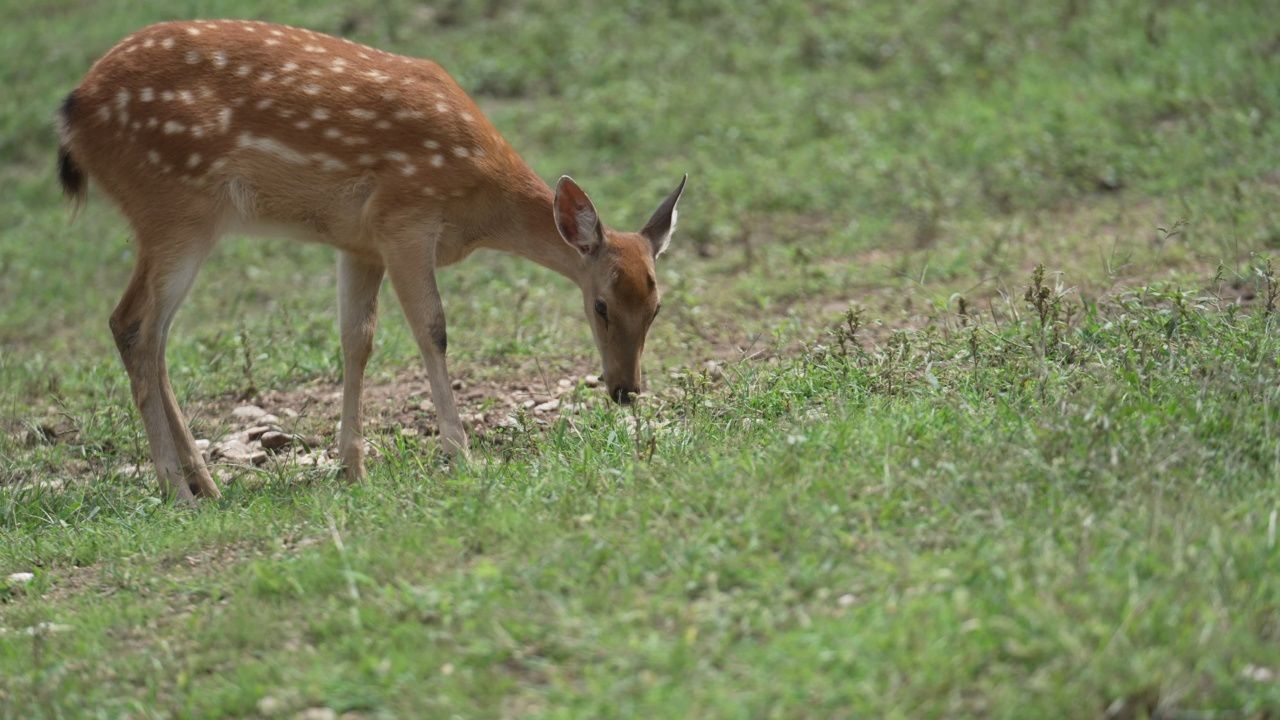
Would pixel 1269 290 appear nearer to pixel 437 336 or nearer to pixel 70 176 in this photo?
pixel 437 336

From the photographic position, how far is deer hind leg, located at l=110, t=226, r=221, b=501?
6391mm

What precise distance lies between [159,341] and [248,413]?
3.05ft

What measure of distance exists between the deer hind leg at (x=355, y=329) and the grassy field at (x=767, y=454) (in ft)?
0.48

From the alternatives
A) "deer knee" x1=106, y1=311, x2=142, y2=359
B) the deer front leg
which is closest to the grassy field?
the deer front leg

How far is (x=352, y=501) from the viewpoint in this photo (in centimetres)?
566

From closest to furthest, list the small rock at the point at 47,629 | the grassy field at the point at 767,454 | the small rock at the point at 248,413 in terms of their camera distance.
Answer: the grassy field at the point at 767,454
the small rock at the point at 47,629
the small rock at the point at 248,413

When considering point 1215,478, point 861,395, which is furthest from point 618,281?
point 1215,478

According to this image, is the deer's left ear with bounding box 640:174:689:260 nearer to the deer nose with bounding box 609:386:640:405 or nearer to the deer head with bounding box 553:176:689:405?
the deer head with bounding box 553:176:689:405

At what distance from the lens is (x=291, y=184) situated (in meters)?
6.54

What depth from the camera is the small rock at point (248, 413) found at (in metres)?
7.34

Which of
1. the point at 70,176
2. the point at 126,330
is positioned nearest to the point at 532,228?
the point at 126,330

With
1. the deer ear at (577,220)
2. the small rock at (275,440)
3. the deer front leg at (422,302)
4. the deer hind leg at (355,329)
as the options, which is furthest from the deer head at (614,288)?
the small rock at (275,440)

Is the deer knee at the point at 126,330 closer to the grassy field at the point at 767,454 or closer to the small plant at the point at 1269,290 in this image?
the grassy field at the point at 767,454

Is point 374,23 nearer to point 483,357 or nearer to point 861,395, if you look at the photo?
point 483,357
